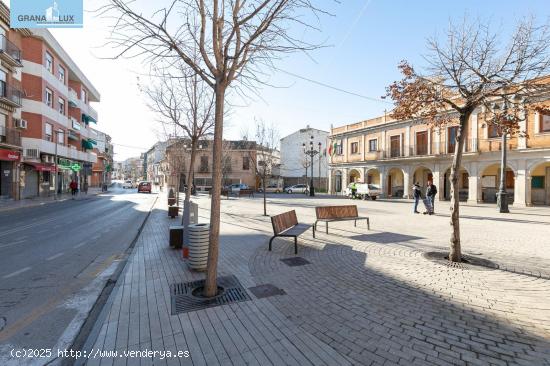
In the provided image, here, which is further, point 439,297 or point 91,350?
point 439,297

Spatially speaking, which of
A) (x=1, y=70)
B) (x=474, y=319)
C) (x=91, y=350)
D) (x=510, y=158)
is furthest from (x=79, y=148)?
(x=510, y=158)

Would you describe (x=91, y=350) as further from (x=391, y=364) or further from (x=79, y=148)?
(x=79, y=148)

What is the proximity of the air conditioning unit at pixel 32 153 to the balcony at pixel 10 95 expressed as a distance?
3.62 meters

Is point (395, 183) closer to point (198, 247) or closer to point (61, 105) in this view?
point (198, 247)

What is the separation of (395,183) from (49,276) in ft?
109

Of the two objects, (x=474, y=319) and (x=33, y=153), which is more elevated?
(x=33, y=153)

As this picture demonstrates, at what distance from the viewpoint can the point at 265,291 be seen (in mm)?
4395

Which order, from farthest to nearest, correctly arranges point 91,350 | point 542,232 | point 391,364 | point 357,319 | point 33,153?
point 33,153 → point 542,232 → point 357,319 → point 91,350 → point 391,364

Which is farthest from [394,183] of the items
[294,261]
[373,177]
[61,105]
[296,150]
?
[61,105]

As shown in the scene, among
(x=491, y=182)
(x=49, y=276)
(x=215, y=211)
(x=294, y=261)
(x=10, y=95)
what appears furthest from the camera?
(x=491, y=182)

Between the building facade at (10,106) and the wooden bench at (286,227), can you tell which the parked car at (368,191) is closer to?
the wooden bench at (286,227)

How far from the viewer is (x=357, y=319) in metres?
3.48

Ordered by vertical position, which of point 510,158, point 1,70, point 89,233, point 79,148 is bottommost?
point 89,233

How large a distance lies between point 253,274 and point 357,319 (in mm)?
2252
